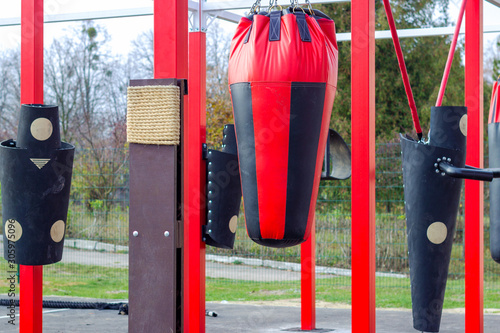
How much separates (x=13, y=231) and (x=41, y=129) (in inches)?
20.9

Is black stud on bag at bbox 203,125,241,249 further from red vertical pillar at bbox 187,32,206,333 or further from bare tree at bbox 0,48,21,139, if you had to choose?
bare tree at bbox 0,48,21,139

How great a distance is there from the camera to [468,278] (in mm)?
4484

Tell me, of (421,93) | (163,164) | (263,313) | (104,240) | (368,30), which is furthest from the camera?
(421,93)

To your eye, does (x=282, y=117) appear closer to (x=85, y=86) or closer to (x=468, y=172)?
(x=468, y=172)

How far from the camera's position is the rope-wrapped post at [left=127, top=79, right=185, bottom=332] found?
280 centimetres

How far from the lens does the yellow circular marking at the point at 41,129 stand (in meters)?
3.56

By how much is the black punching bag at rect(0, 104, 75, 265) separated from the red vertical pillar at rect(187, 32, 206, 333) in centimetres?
81

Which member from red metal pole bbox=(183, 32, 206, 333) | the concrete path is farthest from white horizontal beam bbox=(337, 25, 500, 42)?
red metal pole bbox=(183, 32, 206, 333)

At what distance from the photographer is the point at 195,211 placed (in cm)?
435

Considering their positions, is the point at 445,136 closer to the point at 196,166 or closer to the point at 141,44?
the point at 196,166

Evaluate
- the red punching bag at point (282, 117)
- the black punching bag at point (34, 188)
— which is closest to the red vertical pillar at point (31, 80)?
the black punching bag at point (34, 188)

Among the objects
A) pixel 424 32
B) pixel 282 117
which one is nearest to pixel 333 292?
pixel 424 32

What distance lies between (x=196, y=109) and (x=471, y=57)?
70.4 inches

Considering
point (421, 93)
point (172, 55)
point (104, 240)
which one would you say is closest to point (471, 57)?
point (172, 55)
